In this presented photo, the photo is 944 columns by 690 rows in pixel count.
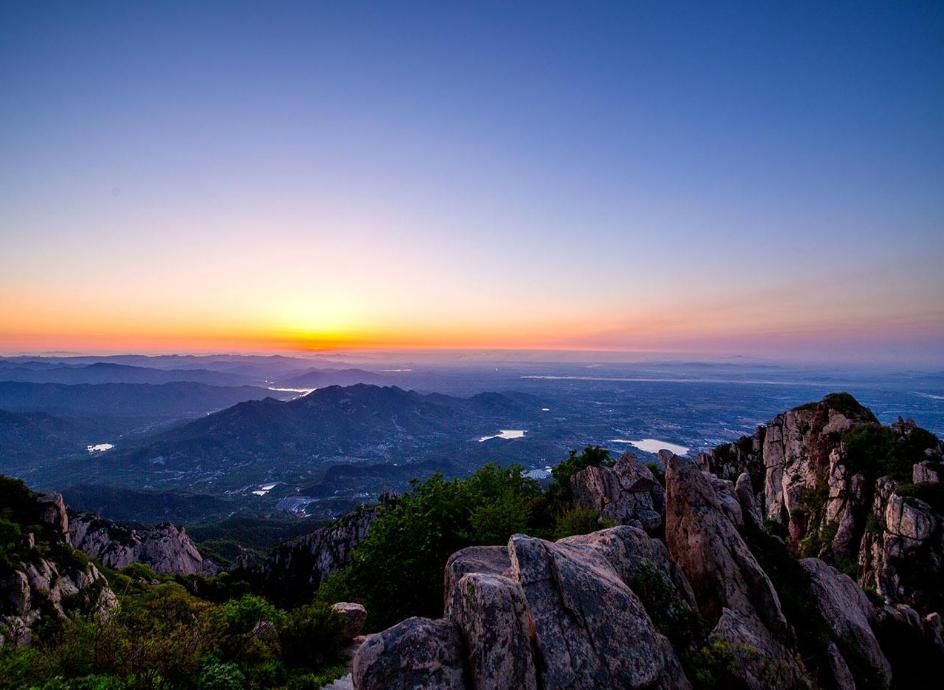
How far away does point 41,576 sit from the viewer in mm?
24688

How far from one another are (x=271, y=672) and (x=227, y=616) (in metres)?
4.96

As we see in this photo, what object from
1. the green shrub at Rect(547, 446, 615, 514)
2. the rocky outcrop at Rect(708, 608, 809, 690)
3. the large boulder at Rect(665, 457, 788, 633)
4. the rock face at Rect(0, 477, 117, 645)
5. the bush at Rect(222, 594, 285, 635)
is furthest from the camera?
the green shrub at Rect(547, 446, 615, 514)

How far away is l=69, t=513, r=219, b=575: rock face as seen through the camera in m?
90.7

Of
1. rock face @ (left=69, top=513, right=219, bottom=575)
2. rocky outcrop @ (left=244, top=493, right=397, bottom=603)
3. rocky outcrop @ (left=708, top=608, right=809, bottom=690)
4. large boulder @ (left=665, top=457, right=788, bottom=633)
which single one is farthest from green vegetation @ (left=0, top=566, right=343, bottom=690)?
rock face @ (left=69, top=513, right=219, bottom=575)

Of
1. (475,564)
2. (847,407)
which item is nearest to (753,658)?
(475,564)

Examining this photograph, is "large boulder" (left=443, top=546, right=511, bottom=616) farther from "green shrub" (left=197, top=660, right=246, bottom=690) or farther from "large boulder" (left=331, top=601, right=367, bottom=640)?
"large boulder" (left=331, top=601, right=367, bottom=640)

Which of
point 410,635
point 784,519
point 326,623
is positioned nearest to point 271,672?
point 326,623

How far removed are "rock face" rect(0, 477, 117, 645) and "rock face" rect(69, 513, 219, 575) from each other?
7376 cm

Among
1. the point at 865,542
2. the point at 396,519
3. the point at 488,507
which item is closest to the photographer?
the point at 488,507

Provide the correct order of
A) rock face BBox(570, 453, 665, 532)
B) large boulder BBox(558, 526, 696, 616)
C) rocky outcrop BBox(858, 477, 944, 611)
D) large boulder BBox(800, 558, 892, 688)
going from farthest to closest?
rocky outcrop BBox(858, 477, 944, 611), rock face BBox(570, 453, 665, 532), large boulder BBox(800, 558, 892, 688), large boulder BBox(558, 526, 696, 616)

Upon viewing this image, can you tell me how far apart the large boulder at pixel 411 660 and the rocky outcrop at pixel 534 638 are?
18 millimetres

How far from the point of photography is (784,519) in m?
46.3

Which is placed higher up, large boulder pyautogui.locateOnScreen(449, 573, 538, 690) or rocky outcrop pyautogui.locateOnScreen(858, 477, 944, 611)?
large boulder pyautogui.locateOnScreen(449, 573, 538, 690)

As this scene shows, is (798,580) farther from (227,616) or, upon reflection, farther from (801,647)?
(227,616)
